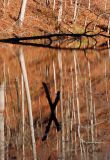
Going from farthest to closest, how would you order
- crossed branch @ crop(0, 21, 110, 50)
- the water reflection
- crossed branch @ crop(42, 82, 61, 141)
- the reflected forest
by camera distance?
crossed branch @ crop(0, 21, 110, 50) → crossed branch @ crop(42, 82, 61, 141) → the reflected forest → the water reflection

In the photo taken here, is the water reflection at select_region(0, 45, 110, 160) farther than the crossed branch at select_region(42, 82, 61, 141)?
No

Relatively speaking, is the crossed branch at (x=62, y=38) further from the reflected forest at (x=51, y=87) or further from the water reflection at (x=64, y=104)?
the water reflection at (x=64, y=104)

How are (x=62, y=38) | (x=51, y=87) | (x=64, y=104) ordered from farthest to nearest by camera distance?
1. (x=62, y=38)
2. (x=51, y=87)
3. (x=64, y=104)

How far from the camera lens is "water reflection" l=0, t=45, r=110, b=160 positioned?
444 inches

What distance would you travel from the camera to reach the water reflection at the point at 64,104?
1129 cm

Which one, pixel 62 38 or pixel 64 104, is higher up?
pixel 62 38

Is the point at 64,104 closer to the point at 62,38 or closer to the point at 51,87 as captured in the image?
the point at 51,87

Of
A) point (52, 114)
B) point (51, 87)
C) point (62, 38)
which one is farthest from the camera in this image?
point (62, 38)

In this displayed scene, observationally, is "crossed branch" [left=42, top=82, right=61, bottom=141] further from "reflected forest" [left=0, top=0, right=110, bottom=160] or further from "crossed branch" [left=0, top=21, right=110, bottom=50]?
"crossed branch" [left=0, top=21, right=110, bottom=50]

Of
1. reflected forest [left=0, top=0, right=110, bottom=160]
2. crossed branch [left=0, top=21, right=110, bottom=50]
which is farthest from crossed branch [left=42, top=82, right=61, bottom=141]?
crossed branch [left=0, top=21, right=110, bottom=50]

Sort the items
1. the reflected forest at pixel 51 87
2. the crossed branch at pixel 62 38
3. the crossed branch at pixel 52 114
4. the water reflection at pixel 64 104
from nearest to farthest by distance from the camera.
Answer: the water reflection at pixel 64 104
the reflected forest at pixel 51 87
the crossed branch at pixel 52 114
the crossed branch at pixel 62 38

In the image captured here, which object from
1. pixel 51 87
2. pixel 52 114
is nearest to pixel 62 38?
pixel 51 87

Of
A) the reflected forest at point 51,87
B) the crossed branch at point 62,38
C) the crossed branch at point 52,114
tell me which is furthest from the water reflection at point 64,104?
the crossed branch at point 62,38

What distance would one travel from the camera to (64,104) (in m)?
16.2
